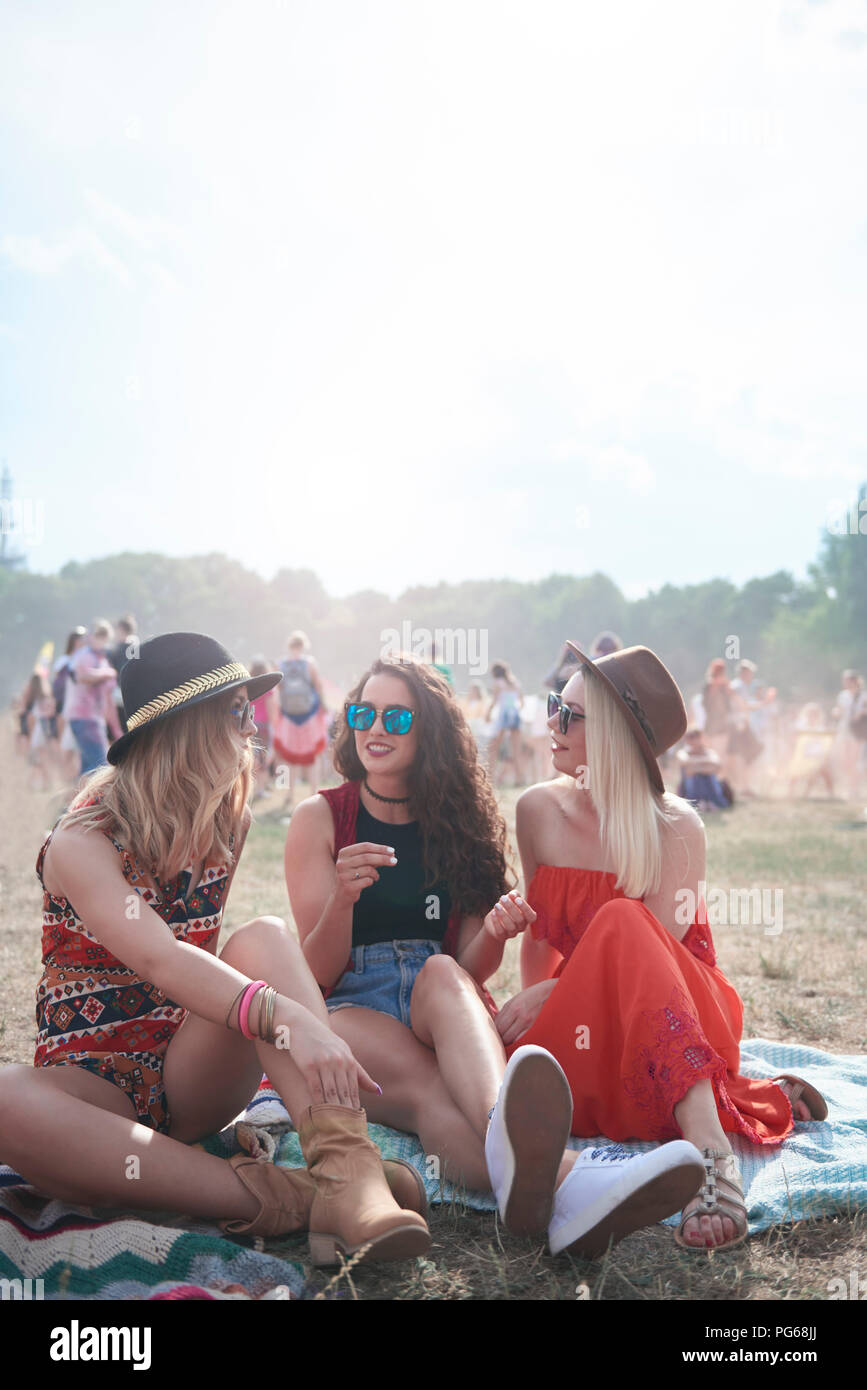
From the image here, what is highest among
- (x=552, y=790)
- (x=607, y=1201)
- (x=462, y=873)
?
(x=552, y=790)

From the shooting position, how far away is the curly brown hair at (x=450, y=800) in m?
3.13

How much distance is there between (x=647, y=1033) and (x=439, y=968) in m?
0.54

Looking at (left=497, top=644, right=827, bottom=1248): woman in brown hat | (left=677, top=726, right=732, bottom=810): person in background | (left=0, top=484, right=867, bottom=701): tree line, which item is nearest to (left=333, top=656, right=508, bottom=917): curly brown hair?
(left=497, top=644, right=827, bottom=1248): woman in brown hat

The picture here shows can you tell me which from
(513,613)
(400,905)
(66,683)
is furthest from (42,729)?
(513,613)

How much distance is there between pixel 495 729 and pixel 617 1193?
43.8 ft

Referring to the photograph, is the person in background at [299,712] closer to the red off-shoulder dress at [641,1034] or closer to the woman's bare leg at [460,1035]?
the woman's bare leg at [460,1035]

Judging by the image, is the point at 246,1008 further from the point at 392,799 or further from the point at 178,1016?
the point at 392,799

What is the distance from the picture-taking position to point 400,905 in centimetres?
311

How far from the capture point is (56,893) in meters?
2.44

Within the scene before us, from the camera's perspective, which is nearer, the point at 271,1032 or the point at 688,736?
the point at 271,1032

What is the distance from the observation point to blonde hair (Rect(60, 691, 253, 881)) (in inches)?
97.3

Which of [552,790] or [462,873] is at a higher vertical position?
[552,790]

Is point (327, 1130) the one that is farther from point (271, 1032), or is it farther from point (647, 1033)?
point (647, 1033)

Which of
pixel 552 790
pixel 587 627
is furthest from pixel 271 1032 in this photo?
pixel 587 627
